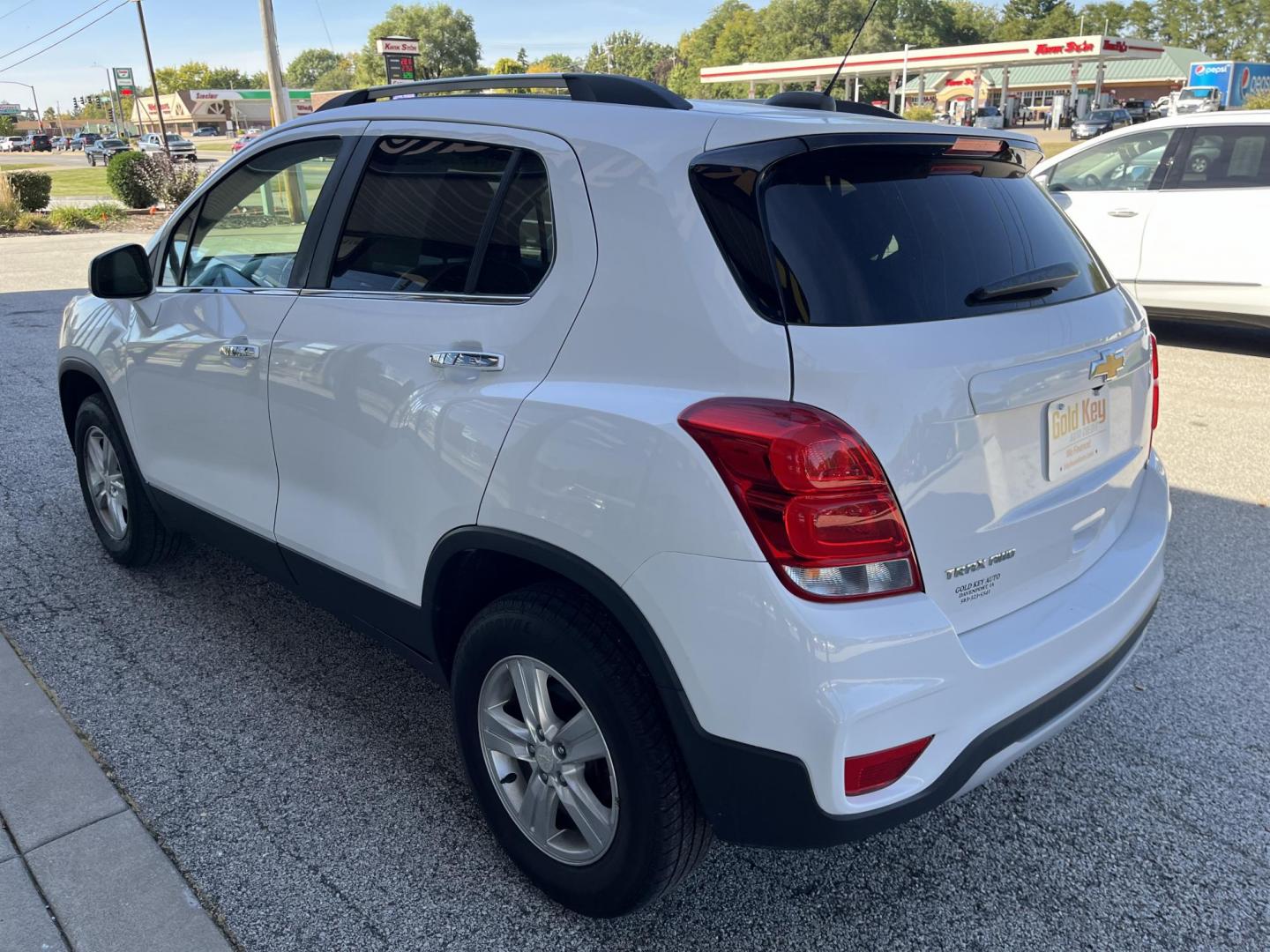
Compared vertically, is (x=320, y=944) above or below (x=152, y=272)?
below

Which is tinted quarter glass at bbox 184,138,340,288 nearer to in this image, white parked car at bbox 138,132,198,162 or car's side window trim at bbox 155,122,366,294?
car's side window trim at bbox 155,122,366,294

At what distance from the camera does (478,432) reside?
236 cm

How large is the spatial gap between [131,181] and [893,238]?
85.6 ft

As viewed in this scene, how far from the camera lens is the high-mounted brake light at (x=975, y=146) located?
2.39 meters

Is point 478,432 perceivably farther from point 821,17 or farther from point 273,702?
point 821,17

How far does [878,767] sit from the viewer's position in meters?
1.92

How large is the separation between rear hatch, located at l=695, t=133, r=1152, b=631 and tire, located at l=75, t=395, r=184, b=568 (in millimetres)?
3066

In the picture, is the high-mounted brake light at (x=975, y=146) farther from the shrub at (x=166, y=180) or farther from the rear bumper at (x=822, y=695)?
the shrub at (x=166, y=180)

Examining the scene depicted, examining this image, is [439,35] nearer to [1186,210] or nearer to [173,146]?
[173,146]

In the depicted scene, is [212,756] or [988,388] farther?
[212,756]

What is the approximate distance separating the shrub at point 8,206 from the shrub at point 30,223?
0.09 meters

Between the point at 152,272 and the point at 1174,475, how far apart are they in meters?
5.03

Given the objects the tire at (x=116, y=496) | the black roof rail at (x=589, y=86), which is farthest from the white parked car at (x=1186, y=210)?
the tire at (x=116, y=496)

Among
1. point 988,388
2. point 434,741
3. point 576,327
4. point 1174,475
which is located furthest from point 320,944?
point 1174,475
